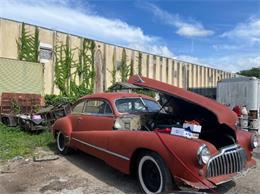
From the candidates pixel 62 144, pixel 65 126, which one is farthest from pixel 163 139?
pixel 62 144

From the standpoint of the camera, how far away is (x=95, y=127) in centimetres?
651

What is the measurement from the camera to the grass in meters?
7.71

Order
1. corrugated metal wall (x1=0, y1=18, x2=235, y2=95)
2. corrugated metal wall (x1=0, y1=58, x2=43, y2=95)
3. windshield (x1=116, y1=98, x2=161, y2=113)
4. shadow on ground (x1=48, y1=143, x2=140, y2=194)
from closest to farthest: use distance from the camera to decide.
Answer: shadow on ground (x1=48, y1=143, x2=140, y2=194) → windshield (x1=116, y1=98, x2=161, y2=113) → corrugated metal wall (x1=0, y1=58, x2=43, y2=95) → corrugated metal wall (x1=0, y1=18, x2=235, y2=95)

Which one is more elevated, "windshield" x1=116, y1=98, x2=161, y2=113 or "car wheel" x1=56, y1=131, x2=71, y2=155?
"windshield" x1=116, y1=98, x2=161, y2=113

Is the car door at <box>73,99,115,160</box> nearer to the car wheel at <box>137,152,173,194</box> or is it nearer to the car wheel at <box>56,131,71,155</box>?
the car wheel at <box>56,131,71,155</box>

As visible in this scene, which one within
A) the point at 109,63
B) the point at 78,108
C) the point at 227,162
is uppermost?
the point at 109,63

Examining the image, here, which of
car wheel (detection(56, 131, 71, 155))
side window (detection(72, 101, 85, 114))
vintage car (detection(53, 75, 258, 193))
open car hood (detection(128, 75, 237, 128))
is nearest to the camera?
vintage car (detection(53, 75, 258, 193))

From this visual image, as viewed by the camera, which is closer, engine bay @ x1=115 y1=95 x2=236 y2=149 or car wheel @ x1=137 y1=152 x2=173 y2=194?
car wheel @ x1=137 y1=152 x2=173 y2=194

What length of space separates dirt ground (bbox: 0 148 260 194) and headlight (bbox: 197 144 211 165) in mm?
1054

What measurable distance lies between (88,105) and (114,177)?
195cm

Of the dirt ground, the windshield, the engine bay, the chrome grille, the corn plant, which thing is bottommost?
the dirt ground

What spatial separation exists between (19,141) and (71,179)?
3.82 metres

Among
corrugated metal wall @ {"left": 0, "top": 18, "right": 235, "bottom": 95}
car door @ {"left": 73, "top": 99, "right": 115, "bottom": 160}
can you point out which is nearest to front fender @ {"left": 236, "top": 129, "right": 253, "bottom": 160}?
car door @ {"left": 73, "top": 99, "right": 115, "bottom": 160}

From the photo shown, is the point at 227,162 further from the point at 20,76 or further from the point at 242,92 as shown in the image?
the point at 242,92
